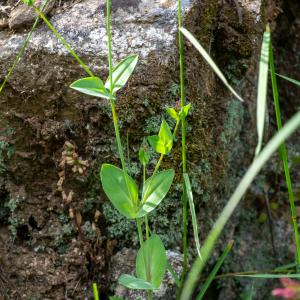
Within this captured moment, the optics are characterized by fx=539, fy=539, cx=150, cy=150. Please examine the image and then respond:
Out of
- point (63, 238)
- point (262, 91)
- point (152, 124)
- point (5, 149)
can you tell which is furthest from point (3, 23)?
point (262, 91)

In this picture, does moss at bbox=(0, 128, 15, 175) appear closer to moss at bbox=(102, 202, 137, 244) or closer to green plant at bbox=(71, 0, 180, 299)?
moss at bbox=(102, 202, 137, 244)

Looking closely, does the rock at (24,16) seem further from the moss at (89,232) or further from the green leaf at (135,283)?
the green leaf at (135,283)

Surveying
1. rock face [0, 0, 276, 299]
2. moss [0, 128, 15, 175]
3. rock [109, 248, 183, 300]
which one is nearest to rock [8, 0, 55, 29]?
rock face [0, 0, 276, 299]

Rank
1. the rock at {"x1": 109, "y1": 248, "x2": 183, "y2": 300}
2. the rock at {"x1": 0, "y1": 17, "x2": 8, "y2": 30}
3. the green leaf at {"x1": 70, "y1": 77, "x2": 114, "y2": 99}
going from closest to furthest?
the green leaf at {"x1": 70, "y1": 77, "x2": 114, "y2": 99} < the rock at {"x1": 109, "y1": 248, "x2": 183, "y2": 300} < the rock at {"x1": 0, "y1": 17, "x2": 8, "y2": 30}

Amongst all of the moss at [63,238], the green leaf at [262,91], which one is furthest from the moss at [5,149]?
the green leaf at [262,91]

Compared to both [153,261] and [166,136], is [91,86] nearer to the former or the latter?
[166,136]

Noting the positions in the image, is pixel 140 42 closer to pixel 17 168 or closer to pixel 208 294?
pixel 17 168
